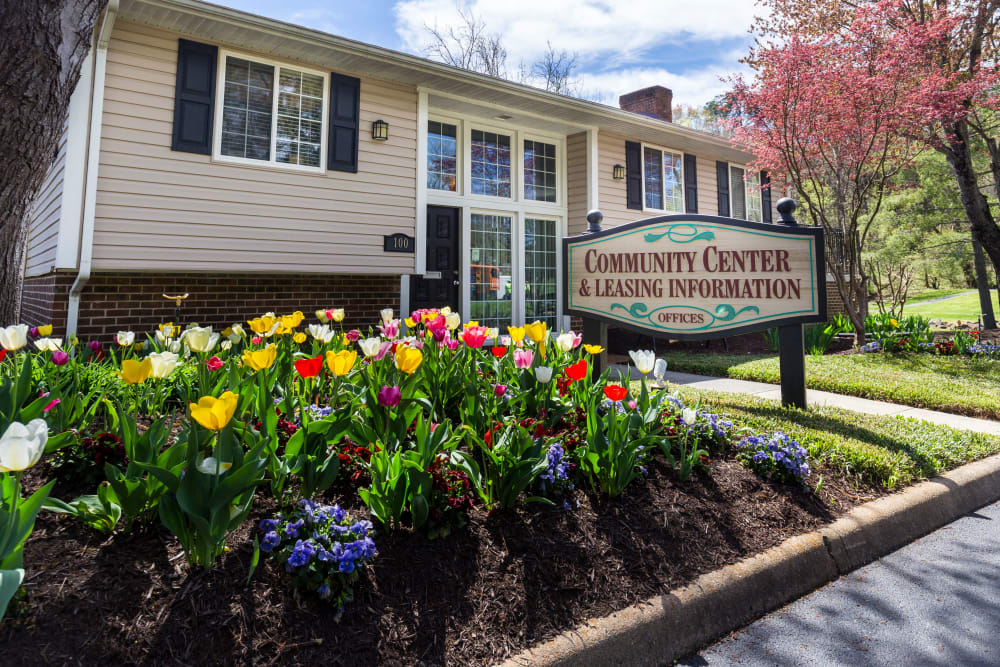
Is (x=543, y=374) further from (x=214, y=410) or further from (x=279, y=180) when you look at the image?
(x=279, y=180)

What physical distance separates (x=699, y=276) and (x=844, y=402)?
85.1 inches

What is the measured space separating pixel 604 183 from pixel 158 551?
9304mm

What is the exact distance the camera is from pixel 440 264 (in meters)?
8.45

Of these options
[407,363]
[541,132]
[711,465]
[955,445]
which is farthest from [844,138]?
[407,363]

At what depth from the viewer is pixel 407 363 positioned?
6.68ft

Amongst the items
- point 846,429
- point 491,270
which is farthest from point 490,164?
point 846,429

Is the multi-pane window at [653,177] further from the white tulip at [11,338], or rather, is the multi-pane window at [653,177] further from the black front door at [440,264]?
the white tulip at [11,338]

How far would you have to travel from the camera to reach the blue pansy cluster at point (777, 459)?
100 inches

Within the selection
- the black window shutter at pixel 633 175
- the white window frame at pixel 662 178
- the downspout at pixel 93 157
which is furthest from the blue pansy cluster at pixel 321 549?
the white window frame at pixel 662 178

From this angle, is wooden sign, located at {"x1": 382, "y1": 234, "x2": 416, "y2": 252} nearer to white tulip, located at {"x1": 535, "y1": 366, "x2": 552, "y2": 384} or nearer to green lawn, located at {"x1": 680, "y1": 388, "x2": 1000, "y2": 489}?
green lawn, located at {"x1": 680, "y1": 388, "x2": 1000, "y2": 489}

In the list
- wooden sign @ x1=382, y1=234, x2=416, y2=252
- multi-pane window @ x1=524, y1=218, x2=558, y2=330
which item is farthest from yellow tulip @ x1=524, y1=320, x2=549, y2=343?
multi-pane window @ x1=524, y1=218, x2=558, y2=330

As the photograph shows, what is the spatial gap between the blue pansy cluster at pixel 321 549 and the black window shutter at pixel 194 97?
19.6 ft

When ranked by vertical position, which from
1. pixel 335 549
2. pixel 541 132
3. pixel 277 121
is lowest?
pixel 335 549

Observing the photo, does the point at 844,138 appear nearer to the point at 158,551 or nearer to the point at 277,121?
the point at 277,121
